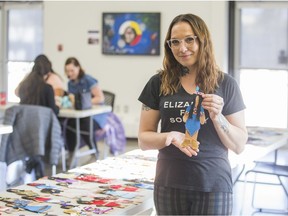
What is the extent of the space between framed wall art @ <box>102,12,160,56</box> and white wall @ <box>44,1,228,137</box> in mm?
78

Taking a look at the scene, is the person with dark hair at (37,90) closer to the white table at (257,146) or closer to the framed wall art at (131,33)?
the white table at (257,146)

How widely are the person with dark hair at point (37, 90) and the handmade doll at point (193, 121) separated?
348cm

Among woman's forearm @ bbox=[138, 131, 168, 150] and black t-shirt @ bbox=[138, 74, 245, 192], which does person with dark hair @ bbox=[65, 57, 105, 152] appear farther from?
black t-shirt @ bbox=[138, 74, 245, 192]

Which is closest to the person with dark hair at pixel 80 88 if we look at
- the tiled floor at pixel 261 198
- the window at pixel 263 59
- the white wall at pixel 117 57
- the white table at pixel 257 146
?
the white wall at pixel 117 57

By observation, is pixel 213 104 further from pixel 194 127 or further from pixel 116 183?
pixel 116 183

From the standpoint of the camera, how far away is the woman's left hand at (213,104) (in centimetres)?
187

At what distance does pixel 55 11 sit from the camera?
27.8 feet

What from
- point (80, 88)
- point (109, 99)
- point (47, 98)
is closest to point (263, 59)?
point (109, 99)

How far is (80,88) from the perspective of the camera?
6348 mm

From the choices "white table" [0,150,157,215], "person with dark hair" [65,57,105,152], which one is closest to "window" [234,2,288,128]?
"person with dark hair" [65,57,105,152]

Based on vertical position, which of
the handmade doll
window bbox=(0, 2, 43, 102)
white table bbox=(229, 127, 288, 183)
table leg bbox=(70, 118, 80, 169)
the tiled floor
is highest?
window bbox=(0, 2, 43, 102)

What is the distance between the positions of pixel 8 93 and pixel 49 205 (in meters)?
7.23

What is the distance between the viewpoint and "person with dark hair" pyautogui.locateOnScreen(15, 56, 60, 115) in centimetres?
523

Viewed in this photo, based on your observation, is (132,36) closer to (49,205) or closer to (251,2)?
(251,2)
